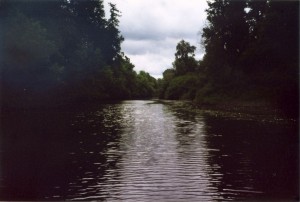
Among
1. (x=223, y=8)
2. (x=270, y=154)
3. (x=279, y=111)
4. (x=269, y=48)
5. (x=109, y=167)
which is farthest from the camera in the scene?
(x=223, y=8)

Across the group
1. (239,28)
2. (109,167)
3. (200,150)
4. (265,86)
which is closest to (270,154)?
(200,150)

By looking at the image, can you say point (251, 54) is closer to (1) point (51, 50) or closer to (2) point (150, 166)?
(1) point (51, 50)

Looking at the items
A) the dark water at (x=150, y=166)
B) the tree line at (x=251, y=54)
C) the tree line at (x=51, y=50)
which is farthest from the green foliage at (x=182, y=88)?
the dark water at (x=150, y=166)

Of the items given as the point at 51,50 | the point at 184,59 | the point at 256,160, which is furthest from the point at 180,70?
the point at 256,160

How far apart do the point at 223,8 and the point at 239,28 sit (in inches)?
285

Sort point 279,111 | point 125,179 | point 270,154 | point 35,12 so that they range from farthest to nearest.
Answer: point 35,12
point 279,111
point 270,154
point 125,179

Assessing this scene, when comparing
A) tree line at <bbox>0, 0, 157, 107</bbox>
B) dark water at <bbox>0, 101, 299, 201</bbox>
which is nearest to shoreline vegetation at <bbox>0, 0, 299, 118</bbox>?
tree line at <bbox>0, 0, 157, 107</bbox>

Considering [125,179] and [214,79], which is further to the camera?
[214,79]

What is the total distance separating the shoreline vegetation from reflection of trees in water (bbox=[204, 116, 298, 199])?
1551 cm

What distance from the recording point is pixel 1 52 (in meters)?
45.5

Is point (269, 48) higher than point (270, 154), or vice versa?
point (269, 48)

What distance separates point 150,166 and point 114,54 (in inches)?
3579

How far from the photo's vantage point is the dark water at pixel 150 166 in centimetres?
1211

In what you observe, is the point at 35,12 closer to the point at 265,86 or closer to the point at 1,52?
the point at 1,52
